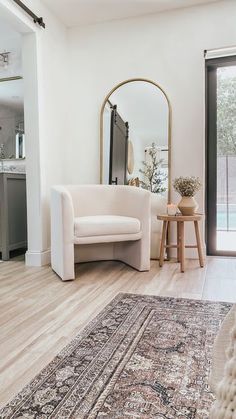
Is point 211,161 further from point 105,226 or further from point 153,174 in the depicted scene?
point 105,226

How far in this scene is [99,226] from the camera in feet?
8.34

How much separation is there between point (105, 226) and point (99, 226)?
0.16 ft

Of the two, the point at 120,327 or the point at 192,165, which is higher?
the point at 192,165

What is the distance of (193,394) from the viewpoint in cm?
108

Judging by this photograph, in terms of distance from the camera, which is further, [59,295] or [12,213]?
[12,213]

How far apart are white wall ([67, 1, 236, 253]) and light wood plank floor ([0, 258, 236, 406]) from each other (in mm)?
957

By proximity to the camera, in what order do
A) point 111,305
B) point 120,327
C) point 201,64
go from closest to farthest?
point 120,327
point 111,305
point 201,64

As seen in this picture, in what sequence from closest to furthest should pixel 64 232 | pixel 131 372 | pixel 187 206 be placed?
1. pixel 131 372
2. pixel 64 232
3. pixel 187 206

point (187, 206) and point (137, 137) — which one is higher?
point (137, 137)

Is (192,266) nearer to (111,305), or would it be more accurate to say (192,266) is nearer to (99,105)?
(111,305)

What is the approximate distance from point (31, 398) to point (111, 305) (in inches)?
35.4

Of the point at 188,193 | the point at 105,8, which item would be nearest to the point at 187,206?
the point at 188,193

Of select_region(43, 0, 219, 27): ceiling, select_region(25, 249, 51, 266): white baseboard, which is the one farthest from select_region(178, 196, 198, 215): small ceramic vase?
select_region(43, 0, 219, 27): ceiling

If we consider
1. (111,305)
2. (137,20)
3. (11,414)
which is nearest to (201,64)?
(137,20)
